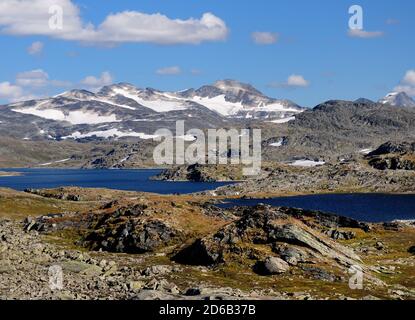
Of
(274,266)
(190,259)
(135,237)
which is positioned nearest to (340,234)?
(135,237)

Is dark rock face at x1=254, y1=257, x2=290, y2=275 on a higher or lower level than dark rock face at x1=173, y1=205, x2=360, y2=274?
lower

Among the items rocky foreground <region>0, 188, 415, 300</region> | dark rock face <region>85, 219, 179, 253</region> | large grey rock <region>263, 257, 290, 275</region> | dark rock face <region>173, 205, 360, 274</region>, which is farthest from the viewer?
dark rock face <region>85, 219, 179, 253</region>

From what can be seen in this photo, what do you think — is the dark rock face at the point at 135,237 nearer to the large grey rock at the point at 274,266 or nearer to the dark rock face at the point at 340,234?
the large grey rock at the point at 274,266

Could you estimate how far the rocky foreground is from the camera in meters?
59.8

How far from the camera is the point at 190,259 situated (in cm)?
7956

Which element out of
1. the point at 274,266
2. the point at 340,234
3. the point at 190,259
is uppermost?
the point at 274,266

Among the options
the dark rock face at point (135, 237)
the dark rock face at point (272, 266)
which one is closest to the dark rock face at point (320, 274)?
the dark rock face at point (272, 266)

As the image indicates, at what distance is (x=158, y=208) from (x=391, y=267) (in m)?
37.0

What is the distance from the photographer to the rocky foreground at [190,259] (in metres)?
59.8

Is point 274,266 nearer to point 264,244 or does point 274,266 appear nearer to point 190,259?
point 264,244

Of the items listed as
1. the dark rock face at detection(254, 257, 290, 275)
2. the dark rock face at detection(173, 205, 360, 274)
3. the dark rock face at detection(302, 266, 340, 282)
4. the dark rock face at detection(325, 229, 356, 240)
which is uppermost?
the dark rock face at detection(173, 205, 360, 274)

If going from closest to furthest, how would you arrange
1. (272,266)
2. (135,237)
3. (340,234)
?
(272,266) < (135,237) < (340,234)

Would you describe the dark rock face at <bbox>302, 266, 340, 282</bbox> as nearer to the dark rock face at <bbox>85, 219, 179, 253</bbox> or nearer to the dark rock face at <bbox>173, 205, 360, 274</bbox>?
the dark rock face at <bbox>173, 205, 360, 274</bbox>

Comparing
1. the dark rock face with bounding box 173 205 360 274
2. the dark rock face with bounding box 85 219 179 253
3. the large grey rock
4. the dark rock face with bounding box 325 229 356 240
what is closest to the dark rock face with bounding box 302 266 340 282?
the large grey rock
